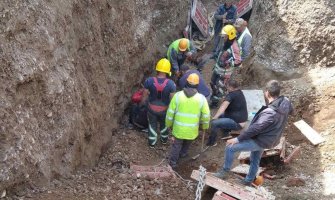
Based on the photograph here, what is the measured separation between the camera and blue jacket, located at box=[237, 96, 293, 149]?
5.97 meters

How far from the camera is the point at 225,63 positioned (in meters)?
9.77

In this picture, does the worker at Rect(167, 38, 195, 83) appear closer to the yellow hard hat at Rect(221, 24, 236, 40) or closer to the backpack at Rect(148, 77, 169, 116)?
the yellow hard hat at Rect(221, 24, 236, 40)

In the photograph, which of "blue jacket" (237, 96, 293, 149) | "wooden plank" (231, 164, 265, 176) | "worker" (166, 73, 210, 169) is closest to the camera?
"blue jacket" (237, 96, 293, 149)

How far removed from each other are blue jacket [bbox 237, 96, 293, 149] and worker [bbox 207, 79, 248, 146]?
199cm

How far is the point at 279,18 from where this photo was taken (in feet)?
35.8

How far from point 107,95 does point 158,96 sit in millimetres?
1067

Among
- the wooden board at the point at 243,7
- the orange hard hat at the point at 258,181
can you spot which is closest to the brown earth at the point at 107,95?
the orange hard hat at the point at 258,181

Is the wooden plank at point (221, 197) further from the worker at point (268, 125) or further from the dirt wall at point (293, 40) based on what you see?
the dirt wall at point (293, 40)

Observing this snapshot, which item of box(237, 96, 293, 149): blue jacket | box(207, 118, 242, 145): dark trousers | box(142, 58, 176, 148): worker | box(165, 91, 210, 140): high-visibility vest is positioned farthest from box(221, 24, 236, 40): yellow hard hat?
box(237, 96, 293, 149): blue jacket

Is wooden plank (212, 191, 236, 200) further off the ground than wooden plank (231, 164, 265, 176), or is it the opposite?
wooden plank (212, 191, 236, 200)

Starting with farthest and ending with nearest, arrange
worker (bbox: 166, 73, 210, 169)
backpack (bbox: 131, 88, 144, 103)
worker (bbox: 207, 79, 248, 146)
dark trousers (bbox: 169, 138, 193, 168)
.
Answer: backpack (bbox: 131, 88, 144, 103), worker (bbox: 207, 79, 248, 146), dark trousers (bbox: 169, 138, 193, 168), worker (bbox: 166, 73, 210, 169)

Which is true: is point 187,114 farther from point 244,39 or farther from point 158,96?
point 244,39

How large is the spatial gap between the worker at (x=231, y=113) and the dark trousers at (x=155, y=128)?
1062 mm

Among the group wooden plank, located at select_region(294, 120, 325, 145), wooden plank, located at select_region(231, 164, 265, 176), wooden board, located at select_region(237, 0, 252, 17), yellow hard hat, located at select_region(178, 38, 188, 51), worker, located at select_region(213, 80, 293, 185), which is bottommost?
wooden plank, located at select_region(231, 164, 265, 176)
